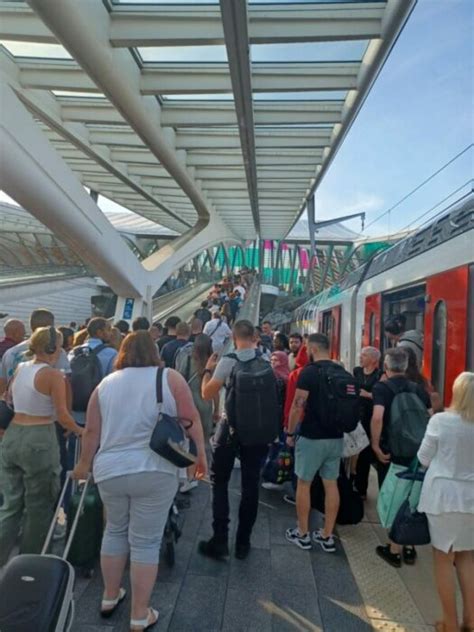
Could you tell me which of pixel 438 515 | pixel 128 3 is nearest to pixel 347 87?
pixel 128 3

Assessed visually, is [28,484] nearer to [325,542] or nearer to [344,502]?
[325,542]

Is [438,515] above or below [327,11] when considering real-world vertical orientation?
below

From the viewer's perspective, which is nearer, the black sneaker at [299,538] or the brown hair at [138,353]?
the brown hair at [138,353]

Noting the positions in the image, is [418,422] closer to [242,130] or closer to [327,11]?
[327,11]

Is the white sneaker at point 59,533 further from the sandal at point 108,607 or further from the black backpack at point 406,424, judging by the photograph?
the black backpack at point 406,424

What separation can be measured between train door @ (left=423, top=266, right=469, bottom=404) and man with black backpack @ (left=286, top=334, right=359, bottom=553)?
1.34 meters

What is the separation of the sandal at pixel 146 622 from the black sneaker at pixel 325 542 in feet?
5.16

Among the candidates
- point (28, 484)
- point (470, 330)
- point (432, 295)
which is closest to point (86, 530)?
point (28, 484)

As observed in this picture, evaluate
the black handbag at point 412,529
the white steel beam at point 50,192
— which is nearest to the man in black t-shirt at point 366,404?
the black handbag at point 412,529

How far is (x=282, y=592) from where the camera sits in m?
3.10

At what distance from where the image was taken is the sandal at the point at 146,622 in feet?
8.38

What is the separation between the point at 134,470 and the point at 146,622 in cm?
90

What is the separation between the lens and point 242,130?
13.2m

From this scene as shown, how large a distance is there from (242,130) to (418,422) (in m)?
11.6
